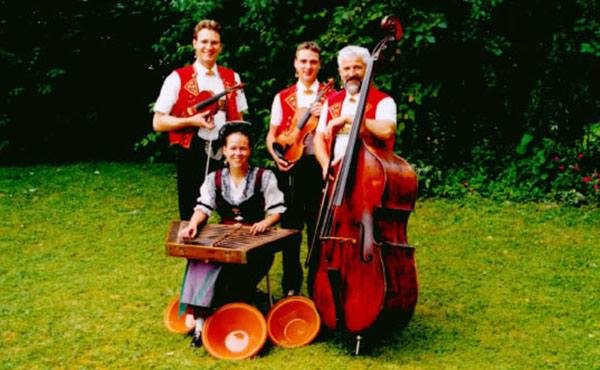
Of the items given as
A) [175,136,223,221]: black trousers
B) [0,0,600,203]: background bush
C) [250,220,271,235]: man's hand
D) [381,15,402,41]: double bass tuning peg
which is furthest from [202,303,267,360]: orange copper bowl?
[0,0,600,203]: background bush

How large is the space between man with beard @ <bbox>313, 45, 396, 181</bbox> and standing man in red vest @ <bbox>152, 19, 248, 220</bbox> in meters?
0.69

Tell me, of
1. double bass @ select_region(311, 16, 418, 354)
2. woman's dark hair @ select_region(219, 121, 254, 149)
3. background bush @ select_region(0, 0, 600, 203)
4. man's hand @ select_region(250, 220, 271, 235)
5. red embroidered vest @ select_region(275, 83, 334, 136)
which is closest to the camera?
double bass @ select_region(311, 16, 418, 354)

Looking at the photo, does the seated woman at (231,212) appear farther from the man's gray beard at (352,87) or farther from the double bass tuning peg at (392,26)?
the double bass tuning peg at (392,26)

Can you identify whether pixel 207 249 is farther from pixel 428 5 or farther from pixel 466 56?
pixel 466 56

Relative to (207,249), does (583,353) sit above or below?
below

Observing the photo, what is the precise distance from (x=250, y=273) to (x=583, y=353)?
1920 mm

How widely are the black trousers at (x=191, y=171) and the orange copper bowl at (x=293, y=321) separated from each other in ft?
3.09

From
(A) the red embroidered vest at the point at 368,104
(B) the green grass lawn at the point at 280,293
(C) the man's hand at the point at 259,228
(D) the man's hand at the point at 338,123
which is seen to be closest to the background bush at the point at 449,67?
(B) the green grass lawn at the point at 280,293

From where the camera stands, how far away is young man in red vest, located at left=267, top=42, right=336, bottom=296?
4059 mm

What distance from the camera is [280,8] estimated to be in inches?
266

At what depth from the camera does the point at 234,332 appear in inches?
143

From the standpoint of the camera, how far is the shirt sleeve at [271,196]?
3873mm

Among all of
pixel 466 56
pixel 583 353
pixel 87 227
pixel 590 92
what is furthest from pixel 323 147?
pixel 590 92

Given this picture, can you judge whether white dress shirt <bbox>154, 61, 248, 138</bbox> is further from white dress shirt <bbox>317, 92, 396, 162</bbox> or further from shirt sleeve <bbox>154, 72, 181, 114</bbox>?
white dress shirt <bbox>317, 92, 396, 162</bbox>
